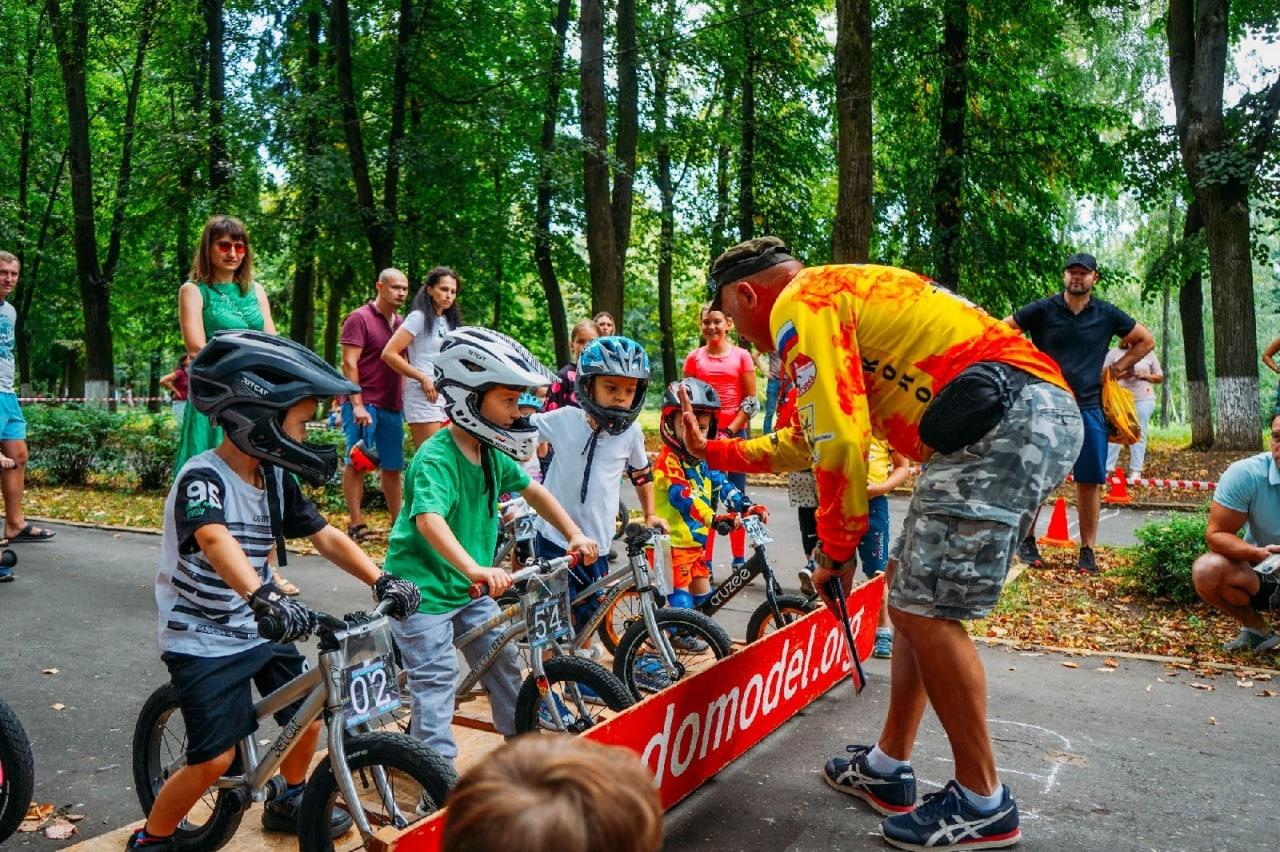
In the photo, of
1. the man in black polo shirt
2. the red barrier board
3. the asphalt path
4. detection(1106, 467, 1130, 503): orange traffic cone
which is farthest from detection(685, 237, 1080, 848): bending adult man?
detection(1106, 467, 1130, 503): orange traffic cone

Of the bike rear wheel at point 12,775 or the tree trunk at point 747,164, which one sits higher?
the tree trunk at point 747,164

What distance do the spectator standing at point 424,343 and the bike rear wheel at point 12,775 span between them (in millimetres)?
4738

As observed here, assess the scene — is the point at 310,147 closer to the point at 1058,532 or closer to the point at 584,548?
the point at 1058,532

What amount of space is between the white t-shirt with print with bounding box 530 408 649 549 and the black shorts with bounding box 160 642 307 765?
221 cm

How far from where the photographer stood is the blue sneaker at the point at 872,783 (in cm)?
397

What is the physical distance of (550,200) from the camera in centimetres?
2372

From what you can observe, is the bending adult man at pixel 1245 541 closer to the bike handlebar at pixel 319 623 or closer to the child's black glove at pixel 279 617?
the bike handlebar at pixel 319 623

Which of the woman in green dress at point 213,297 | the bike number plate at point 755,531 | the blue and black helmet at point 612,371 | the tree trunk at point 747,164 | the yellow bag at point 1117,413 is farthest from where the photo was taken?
the tree trunk at point 747,164

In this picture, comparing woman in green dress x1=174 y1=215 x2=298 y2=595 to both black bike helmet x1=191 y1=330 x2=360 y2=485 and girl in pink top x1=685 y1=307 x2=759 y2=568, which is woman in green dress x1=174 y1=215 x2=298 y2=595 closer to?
black bike helmet x1=191 y1=330 x2=360 y2=485

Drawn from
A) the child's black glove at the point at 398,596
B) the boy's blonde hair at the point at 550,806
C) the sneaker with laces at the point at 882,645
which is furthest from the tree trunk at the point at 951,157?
the boy's blonde hair at the point at 550,806

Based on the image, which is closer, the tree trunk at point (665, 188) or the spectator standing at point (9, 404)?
the spectator standing at point (9, 404)

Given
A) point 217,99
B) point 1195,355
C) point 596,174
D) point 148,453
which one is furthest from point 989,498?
point 1195,355

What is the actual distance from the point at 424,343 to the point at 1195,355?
65.3 feet

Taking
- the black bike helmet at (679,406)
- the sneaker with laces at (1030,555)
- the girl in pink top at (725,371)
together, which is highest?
the girl in pink top at (725,371)
